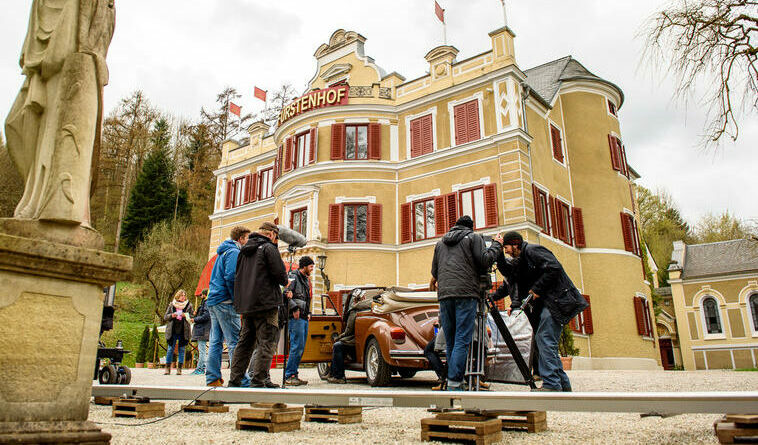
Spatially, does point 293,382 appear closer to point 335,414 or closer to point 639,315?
point 335,414

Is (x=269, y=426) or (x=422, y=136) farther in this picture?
(x=422, y=136)

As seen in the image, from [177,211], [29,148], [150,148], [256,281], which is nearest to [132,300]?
[177,211]

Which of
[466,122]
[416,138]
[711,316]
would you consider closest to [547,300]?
[466,122]

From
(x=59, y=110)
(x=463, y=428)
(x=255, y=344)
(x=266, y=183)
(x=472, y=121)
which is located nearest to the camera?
(x=59, y=110)

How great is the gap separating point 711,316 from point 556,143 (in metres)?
20.1

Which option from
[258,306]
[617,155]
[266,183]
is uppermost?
[266,183]

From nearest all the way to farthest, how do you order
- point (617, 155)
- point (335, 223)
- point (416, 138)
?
1. point (335, 223)
2. point (416, 138)
3. point (617, 155)

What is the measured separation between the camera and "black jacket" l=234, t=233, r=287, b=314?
6164 mm

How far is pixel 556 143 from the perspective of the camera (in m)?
24.9

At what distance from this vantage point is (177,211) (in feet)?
146

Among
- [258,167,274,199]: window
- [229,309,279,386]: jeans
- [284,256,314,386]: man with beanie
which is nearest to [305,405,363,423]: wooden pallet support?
[229,309,279,386]: jeans

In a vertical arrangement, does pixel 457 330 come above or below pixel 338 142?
below

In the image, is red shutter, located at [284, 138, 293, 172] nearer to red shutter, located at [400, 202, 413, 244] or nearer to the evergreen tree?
red shutter, located at [400, 202, 413, 244]

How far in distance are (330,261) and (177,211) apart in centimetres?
2661
